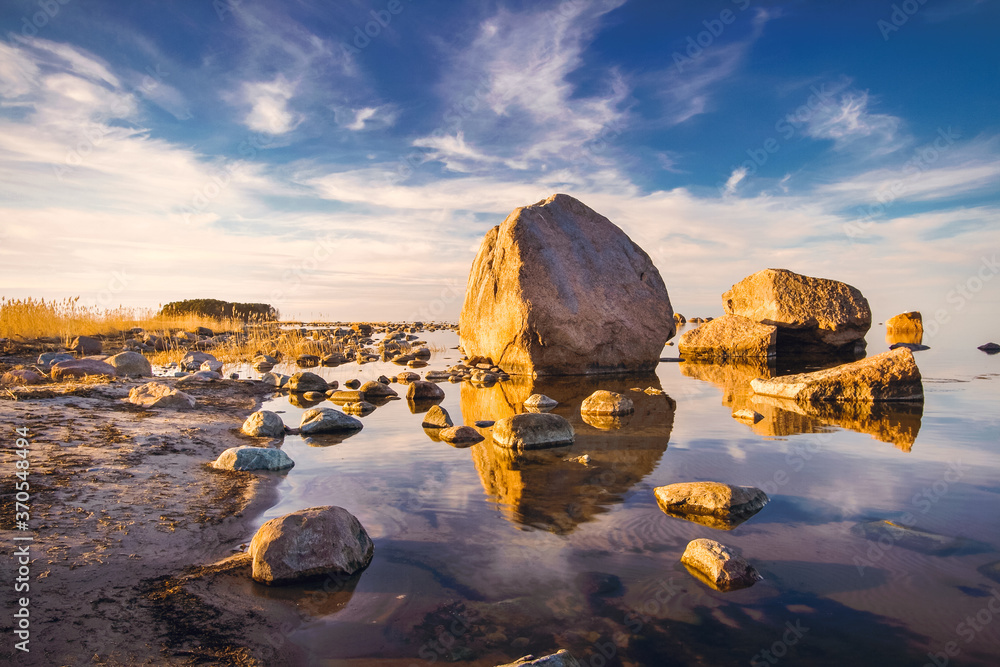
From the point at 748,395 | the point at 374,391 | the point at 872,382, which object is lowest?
the point at 374,391

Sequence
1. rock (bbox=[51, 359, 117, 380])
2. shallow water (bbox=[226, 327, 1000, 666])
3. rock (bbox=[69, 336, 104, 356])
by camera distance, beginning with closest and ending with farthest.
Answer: shallow water (bbox=[226, 327, 1000, 666])
rock (bbox=[51, 359, 117, 380])
rock (bbox=[69, 336, 104, 356])

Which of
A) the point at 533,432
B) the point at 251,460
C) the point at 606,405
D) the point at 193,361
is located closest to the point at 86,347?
the point at 193,361

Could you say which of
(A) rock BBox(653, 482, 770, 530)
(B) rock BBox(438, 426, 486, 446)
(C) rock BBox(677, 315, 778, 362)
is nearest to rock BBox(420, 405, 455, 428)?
(B) rock BBox(438, 426, 486, 446)

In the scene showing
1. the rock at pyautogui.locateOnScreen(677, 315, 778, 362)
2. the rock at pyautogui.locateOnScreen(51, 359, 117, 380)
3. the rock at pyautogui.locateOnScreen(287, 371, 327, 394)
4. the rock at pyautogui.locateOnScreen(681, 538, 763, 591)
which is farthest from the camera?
the rock at pyautogui.locateOnScreen(677, 315, 778, 362)

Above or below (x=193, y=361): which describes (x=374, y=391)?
below

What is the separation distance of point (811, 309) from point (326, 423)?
1715 centimetres

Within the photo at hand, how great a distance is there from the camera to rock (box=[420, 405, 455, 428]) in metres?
8.77

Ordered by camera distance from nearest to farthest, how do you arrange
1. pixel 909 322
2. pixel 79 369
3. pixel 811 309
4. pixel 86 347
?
pixel 79 369
pixel 86 347
pixel 811 309
pixel 909 322

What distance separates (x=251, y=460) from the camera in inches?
249

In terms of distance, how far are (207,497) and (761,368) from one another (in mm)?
16518

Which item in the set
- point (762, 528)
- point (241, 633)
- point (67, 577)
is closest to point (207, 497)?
point (67, 577)

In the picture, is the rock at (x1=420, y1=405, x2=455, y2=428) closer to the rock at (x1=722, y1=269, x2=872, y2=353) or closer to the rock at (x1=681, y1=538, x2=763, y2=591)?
the rock at (x1=681, y1=538, x2=763, y2=591)

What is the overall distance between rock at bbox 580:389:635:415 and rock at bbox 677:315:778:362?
466 inches

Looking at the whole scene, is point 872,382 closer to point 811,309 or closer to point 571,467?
point 571,467
